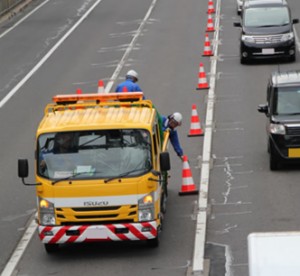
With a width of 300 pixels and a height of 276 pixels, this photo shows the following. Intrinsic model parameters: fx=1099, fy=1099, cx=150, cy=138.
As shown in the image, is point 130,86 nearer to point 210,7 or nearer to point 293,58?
point 293,58

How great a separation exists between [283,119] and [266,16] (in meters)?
16.9

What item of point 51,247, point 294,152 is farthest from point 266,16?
point 51,247

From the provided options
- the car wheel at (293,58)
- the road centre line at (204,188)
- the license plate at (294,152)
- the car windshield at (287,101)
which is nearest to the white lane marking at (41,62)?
the road centre line at (204,188)

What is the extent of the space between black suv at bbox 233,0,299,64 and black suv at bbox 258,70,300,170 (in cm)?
1338

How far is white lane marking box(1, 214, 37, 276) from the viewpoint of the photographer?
1528cm

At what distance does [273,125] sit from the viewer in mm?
20469

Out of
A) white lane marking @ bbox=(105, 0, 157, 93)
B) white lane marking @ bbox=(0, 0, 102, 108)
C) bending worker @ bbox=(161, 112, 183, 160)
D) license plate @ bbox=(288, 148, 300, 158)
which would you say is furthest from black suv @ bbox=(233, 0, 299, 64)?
bending worker @ bbox=(161, 112, 183, 160)

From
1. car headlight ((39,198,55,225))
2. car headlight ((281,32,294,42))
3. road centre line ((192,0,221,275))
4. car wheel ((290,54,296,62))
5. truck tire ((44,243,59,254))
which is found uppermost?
car headlight ((39,198,55,225))

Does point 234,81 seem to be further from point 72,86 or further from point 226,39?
point 226,39

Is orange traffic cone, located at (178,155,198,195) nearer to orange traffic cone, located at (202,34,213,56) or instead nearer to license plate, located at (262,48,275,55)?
license plate, located at (262,48,275,55)

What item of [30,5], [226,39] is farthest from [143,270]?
[30,5]

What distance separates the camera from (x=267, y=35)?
35312 millimetres

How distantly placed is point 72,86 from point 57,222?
57.0 feet

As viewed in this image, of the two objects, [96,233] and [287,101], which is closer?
[96,233]
